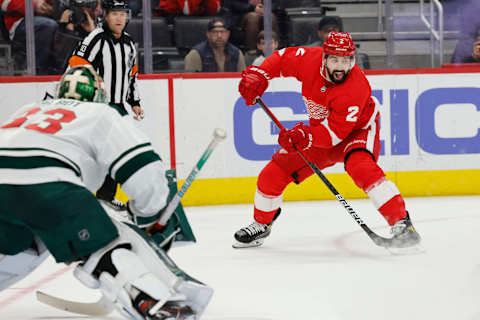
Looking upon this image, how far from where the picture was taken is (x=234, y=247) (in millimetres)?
3834

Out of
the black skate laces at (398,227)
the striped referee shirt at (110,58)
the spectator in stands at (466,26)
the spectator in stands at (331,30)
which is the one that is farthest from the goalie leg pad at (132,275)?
the spectator in stands at (466,26)

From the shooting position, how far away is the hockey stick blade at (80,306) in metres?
2.48

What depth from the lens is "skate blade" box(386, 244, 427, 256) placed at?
355cm

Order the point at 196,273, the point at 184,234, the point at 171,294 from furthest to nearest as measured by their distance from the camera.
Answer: the point at 196,273, the point at 184,234, the point at 171,294

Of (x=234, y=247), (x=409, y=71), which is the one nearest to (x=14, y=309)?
(x=234, y=247)

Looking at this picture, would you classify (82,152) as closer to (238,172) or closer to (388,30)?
(238,172)

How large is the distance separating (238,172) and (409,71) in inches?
53.9

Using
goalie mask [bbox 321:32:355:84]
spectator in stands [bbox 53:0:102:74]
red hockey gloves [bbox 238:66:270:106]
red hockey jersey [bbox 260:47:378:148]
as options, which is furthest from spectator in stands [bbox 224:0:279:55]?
goalie mask [bbox 321:32:355:84]

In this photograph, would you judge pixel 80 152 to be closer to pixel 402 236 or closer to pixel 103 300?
pixel 103 300

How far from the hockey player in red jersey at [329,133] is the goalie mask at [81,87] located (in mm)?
1465

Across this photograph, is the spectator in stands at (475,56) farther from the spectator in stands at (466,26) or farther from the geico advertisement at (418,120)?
the geico advertisement at (418,120)

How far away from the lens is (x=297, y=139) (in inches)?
139

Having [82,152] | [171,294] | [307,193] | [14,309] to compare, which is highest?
[82,152]

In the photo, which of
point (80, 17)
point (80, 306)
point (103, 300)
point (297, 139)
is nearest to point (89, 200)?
point (103, 300)
